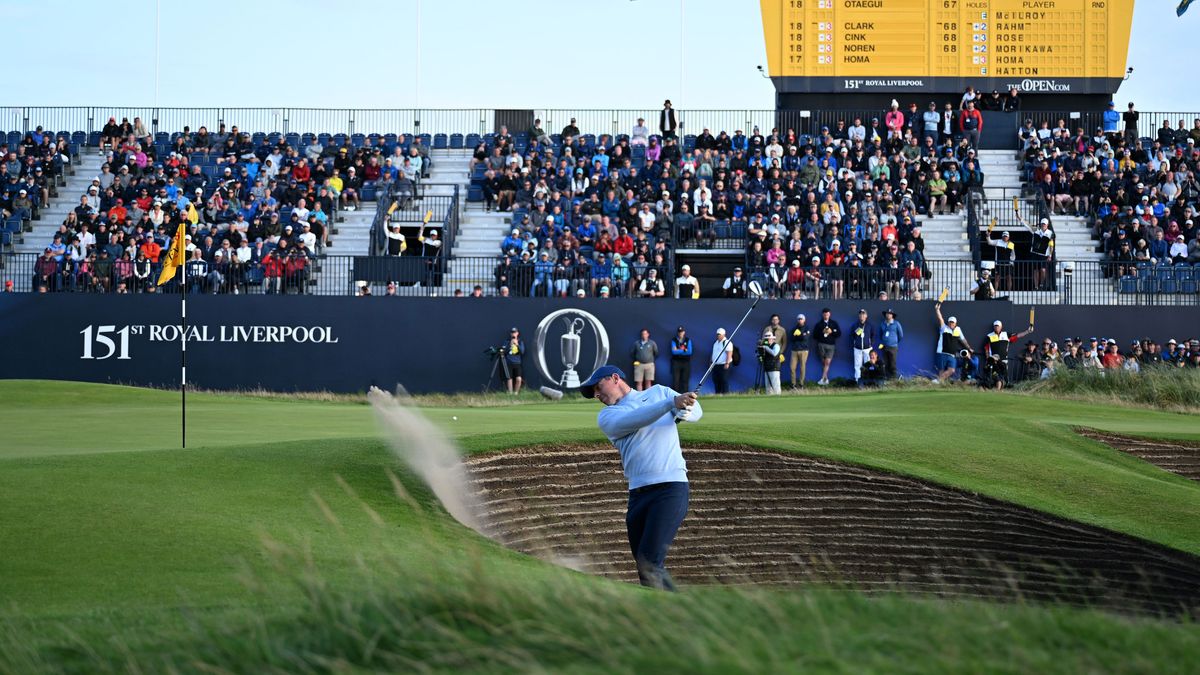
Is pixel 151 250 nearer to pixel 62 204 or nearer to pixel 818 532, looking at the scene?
pixel 62 204

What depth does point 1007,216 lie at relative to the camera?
3806cm

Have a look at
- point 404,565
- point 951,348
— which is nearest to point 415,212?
point 951,348

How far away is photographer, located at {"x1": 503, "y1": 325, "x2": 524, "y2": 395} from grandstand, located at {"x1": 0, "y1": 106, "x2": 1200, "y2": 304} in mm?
1583

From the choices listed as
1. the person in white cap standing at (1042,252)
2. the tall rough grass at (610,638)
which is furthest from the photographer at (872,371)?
the tall rough grass at (610,638)

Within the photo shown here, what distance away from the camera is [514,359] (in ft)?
108

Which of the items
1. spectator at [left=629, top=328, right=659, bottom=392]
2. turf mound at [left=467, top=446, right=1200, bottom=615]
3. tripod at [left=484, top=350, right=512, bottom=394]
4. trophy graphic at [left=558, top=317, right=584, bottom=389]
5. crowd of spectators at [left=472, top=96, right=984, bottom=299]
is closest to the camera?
turf mound at [left=467, top=446, right=1200, bottom=615]

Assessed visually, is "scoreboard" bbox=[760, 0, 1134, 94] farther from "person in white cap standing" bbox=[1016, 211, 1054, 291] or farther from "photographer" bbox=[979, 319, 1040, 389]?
"photographer" bbox=[979, 319, 1040, 389]

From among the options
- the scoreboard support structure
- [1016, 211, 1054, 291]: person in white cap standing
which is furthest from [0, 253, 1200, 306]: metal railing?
the scoreboard support structure

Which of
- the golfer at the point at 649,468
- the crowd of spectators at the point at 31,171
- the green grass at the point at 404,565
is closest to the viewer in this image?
the green grass at the point at 404,565

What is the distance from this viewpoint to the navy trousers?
33.1 ft

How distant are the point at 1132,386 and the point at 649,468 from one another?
68.0ft

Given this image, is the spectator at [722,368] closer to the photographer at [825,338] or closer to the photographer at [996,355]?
the photographer at [825,338]

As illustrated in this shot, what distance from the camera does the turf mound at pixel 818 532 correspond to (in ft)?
44.3

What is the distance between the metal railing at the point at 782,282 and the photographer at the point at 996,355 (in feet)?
3.47
